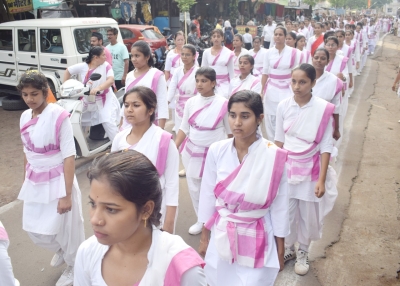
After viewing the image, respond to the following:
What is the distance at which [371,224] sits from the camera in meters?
4.43

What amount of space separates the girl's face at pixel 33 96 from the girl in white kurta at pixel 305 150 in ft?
6.25

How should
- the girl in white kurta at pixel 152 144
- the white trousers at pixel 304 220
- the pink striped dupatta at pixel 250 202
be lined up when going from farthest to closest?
1. the white trousers at pixel 304 220
2. the girl in white kurta at pixel 152 144
3. the pink striped dupatta at pixel 250 202

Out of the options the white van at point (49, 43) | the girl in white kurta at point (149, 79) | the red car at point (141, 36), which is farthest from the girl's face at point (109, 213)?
the red car at point (141, 36)

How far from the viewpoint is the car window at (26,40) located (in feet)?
26.7

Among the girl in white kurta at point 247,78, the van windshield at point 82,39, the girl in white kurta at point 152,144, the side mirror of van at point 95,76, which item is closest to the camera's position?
the girl in white kurta at point 152,144

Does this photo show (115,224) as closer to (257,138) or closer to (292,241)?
(257,138)

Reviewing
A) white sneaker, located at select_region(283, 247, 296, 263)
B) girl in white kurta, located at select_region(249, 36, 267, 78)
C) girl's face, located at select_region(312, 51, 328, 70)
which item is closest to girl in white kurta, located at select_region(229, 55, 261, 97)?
girl's face, located at select_region(312, 51, 328, 70)

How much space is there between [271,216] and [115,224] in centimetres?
131

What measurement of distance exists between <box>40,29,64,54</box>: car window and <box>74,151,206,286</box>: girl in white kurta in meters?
6.94

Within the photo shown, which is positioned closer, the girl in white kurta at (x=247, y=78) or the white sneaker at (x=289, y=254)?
the white sneaker at (x=289, y=254)

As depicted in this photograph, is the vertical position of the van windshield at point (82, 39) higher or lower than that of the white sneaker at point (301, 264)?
higher

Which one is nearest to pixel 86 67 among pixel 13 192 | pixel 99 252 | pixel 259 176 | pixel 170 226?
pixel 13 192

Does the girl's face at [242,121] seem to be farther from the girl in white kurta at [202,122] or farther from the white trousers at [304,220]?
the girl in white kurta at [202,122]

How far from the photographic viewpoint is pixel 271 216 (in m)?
2.51
